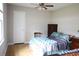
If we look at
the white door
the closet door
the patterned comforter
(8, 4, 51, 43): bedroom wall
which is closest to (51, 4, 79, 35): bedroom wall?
the closet door

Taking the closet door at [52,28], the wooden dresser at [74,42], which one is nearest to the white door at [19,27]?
the closet door at [52,28]

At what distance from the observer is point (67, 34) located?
316 cm

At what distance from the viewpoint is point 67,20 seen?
10.4 feet

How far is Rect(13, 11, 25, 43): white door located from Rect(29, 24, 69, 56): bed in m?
0.34

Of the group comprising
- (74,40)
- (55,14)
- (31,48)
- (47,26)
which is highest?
(55,14)

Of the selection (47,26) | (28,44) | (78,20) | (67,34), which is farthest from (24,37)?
(78,20)

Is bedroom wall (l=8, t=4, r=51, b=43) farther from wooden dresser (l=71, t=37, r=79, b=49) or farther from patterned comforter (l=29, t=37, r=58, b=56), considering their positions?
wooden dresser (l=71, t=37, r=79, b=49)

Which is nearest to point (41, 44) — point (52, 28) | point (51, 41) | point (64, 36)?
point (51, 41)

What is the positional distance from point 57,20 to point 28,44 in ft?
3.64

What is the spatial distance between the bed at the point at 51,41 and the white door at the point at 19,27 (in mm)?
343

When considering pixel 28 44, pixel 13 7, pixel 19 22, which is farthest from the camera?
pixel 28 44

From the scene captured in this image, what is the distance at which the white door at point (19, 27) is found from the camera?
105 inches

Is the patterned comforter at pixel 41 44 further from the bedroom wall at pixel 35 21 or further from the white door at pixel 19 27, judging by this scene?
the white door at pixel 19 27

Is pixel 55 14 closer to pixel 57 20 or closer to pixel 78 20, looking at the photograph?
pixel 57 20
